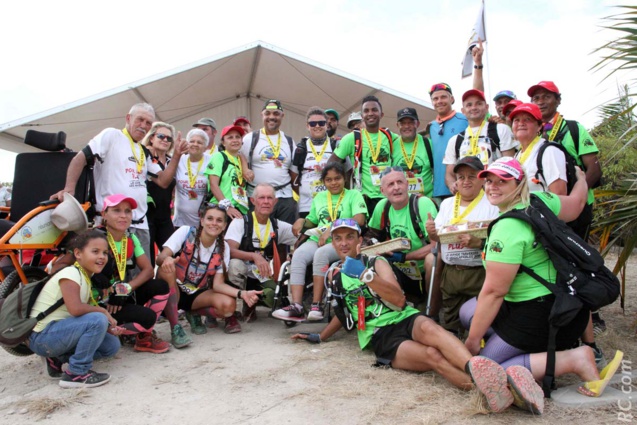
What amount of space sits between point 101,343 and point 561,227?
320 cm

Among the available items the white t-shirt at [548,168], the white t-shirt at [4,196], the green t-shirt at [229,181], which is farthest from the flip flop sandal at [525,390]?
the white t-shirt at [4,196]

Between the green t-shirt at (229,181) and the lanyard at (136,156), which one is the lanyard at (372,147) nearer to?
the green t-shirt at (229,181)

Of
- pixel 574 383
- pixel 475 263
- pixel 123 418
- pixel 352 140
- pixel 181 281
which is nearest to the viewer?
pixel 123 418

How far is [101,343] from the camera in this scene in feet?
11.4

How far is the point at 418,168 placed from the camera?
5254 millimetres

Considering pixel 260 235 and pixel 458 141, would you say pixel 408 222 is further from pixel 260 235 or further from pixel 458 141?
pixel 260 235

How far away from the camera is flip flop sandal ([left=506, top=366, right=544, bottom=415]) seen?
253cm

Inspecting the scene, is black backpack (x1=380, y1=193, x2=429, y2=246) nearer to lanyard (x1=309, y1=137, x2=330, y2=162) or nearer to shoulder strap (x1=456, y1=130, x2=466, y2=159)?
shoulder strap (x1=456, y1=130, x2=466, y2=159)

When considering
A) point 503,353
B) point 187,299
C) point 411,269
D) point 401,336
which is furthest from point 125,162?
point 503,353

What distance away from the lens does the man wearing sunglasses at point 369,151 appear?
523 cm

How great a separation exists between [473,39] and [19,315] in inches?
302

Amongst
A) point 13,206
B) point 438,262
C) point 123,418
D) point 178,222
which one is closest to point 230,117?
point 178,222

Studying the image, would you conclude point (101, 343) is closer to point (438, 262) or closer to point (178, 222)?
point (178, 222)

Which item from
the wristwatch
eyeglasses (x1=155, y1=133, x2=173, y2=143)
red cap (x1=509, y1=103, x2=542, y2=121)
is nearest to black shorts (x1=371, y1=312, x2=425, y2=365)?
the wristwatch
